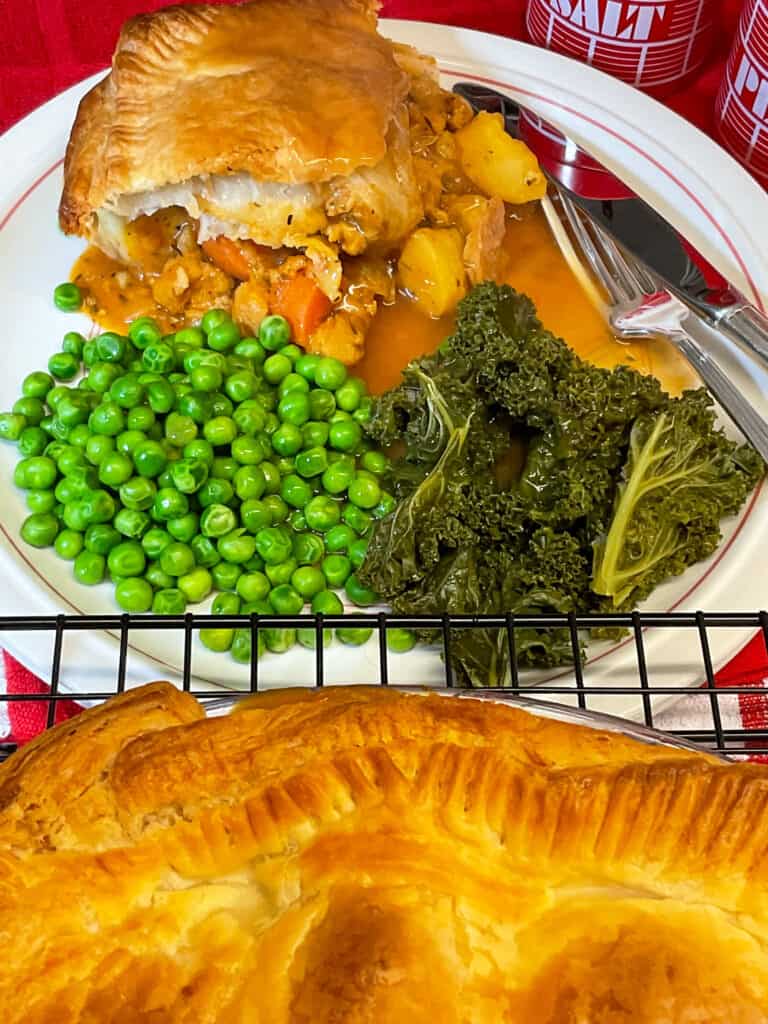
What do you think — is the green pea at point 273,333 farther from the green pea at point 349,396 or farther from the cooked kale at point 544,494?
the cooked kale at point 544,494

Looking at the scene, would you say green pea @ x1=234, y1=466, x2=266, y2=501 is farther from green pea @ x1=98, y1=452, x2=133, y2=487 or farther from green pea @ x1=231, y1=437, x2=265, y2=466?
green pea @ x1=98, y1=452, x2=133, y2=487

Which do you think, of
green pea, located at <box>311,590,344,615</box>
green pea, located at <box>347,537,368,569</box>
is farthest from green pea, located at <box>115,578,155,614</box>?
green pea, located at <box>347,537,368,569</box>

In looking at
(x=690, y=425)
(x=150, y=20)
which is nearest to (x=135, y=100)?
(x=150, y=20)

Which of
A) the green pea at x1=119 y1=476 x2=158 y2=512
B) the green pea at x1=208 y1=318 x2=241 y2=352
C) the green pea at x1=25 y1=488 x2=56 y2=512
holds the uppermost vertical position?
the green pea at x1=208 y1=318 x2=241 y2=352

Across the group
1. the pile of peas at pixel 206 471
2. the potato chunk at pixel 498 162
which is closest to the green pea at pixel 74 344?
the pile of peas at pixel 206 471

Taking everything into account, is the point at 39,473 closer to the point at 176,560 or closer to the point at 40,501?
the point at 40,501
